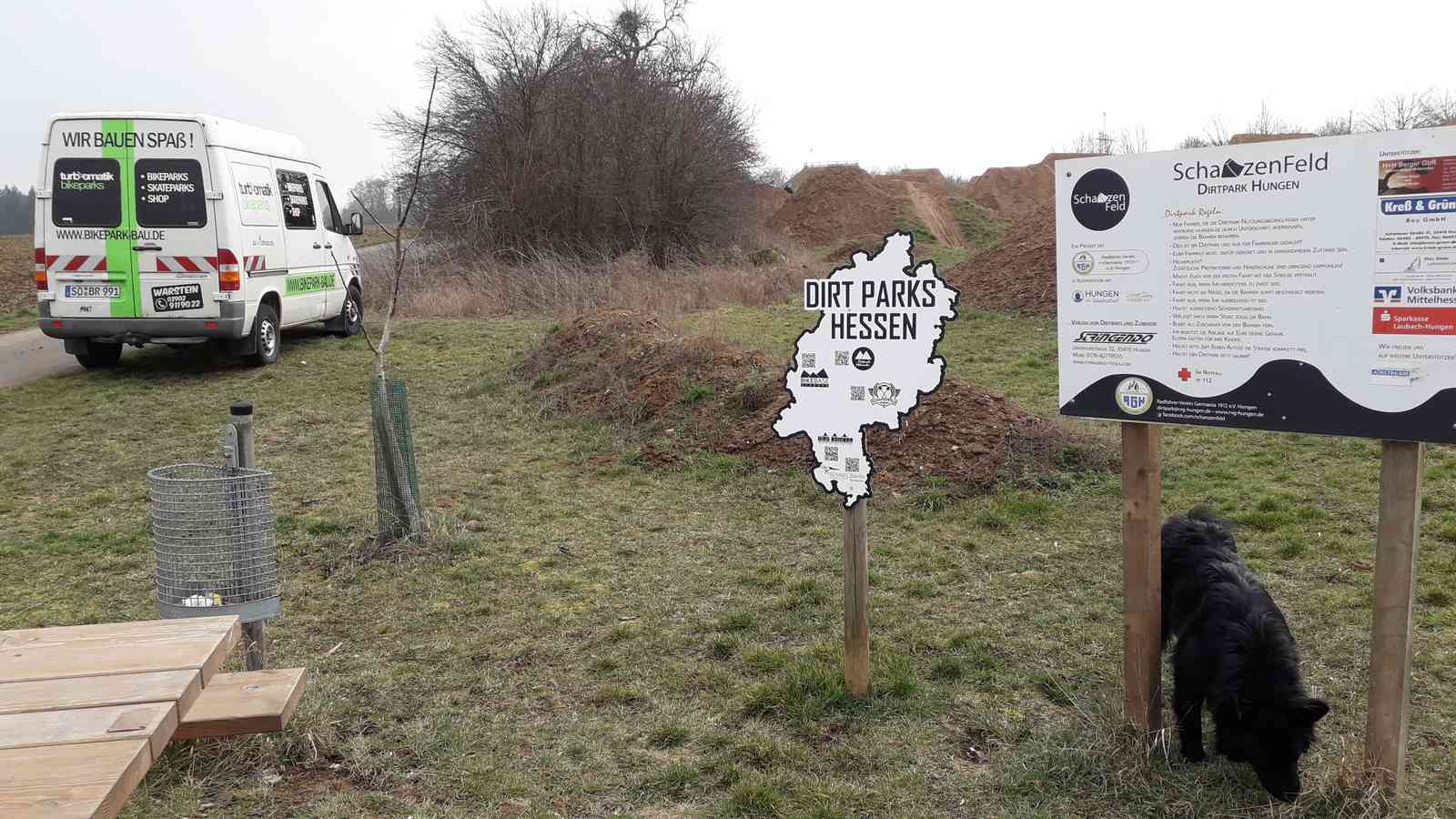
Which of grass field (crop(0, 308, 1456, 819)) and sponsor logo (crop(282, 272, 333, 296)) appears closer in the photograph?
grass field (crop(0, 308, 1456, 819))

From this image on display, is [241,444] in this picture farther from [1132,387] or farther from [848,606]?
[1132,387]

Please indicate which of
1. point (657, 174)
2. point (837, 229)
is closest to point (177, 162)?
point (657, 174)

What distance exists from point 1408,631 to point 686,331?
10.9 metres

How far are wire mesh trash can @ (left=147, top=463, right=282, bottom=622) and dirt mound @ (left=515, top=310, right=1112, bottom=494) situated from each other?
3.85 m

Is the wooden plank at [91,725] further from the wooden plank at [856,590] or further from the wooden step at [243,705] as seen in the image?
the wooden plank at [856,590]

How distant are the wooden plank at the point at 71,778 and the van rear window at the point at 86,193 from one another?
9.81 metres

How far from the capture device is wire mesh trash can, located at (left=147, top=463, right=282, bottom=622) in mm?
3844

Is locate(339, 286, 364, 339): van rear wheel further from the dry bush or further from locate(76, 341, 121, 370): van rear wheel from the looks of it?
locate(76, 341, 121, 370): van rear wheel

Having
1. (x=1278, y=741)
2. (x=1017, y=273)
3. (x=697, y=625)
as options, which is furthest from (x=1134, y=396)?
(x=1017, y=273)

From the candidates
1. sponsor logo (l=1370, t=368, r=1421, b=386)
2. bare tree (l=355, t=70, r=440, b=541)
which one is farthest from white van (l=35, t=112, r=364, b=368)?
sponsor logo (l=1370, t=368, r=1421, b=386)

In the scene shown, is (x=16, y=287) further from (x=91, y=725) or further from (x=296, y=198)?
(x=91, y=725)

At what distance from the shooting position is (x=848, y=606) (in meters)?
4.00

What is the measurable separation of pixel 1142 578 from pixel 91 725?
3051mm

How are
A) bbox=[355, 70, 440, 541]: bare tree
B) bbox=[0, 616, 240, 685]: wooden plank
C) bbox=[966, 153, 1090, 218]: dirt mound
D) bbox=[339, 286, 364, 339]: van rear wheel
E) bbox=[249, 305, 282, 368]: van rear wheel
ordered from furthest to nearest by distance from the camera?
bbox=[966, 153, 1090, 218]: dirt mound → bbox=[339, 286, 364, 339]: van rear wheel → bbox=[249, 305, 282, 368]: van rear wheel → bbox=[355, 70, 440, 541]: bare tree → bbox=[0, 616, 240, 685]: wooden plank
